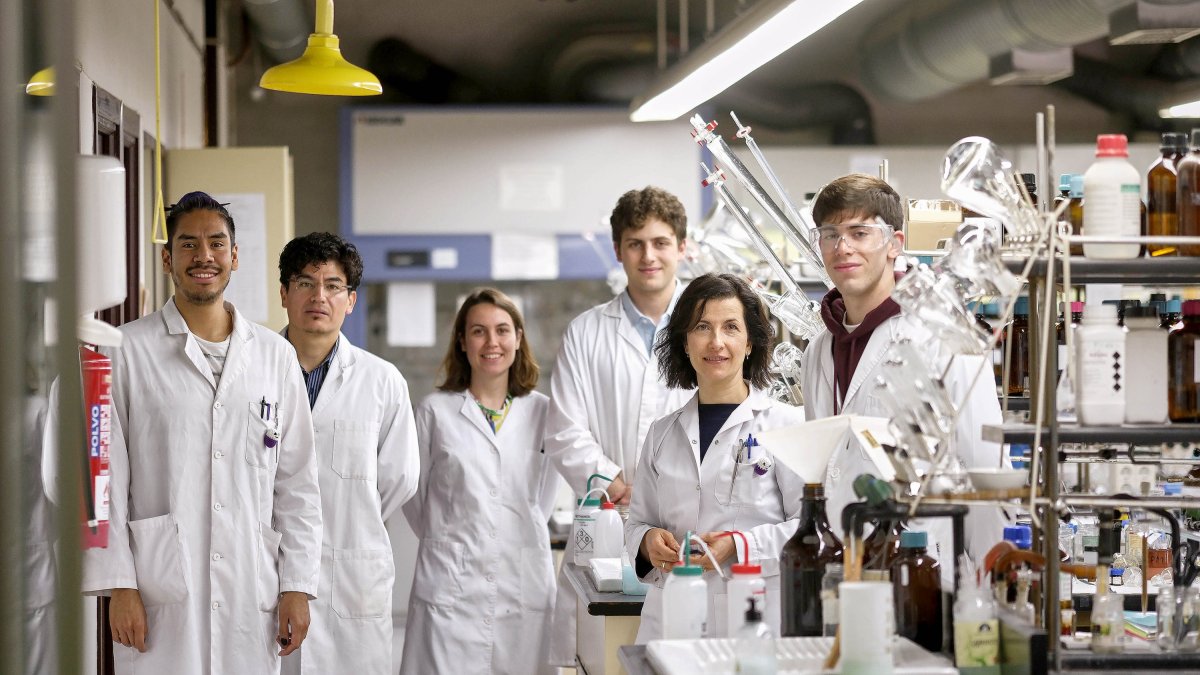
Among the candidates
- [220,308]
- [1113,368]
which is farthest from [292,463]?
[1113,368]

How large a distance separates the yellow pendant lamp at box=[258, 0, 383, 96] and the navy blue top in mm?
1335

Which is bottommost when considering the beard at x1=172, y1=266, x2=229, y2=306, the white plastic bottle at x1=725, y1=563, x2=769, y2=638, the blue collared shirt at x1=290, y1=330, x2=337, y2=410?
the white plastic bottle at x1=725, y1=563, x2=769, y2=638

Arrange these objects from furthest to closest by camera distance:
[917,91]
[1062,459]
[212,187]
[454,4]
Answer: [454,4]
[917,91]
[212,187]
[1062,459]

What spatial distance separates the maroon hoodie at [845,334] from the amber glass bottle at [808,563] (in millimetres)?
725

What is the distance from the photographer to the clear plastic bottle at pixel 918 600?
198 centimetres

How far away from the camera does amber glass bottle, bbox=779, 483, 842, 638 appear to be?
210 centimetres

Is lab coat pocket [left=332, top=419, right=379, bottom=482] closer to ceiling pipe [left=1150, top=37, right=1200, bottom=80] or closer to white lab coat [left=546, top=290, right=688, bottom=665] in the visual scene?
white lab coat [left=546, top=290, right=688, bottom=665]

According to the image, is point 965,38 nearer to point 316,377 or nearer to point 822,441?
point 316,377

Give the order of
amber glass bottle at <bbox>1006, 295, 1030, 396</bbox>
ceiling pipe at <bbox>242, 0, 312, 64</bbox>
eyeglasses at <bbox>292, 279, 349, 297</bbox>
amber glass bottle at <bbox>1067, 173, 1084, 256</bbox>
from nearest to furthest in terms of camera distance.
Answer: amber glass bottle at <bbox>1067, 173, 1084, 256</bbox>, amber glass bottle at <bbox>1006, 295, 1030, 396</bbox>, eyeglasses at <bbox>292, 279, 349, 297</bbox>, ceiling pipe at <bbox>242, 0, 312, 64</bbox>

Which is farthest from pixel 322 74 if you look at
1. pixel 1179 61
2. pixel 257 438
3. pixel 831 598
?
pixel 1179 61

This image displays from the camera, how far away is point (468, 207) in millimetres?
6414

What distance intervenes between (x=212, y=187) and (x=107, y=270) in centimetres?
331

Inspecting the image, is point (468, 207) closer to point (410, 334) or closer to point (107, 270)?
point (410, 334)

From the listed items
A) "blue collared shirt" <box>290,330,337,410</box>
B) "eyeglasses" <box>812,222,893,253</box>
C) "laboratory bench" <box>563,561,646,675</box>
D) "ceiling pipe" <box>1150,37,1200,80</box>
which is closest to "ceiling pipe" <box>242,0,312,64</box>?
"blue collared shirt" <box>290,330,337,410</box>
